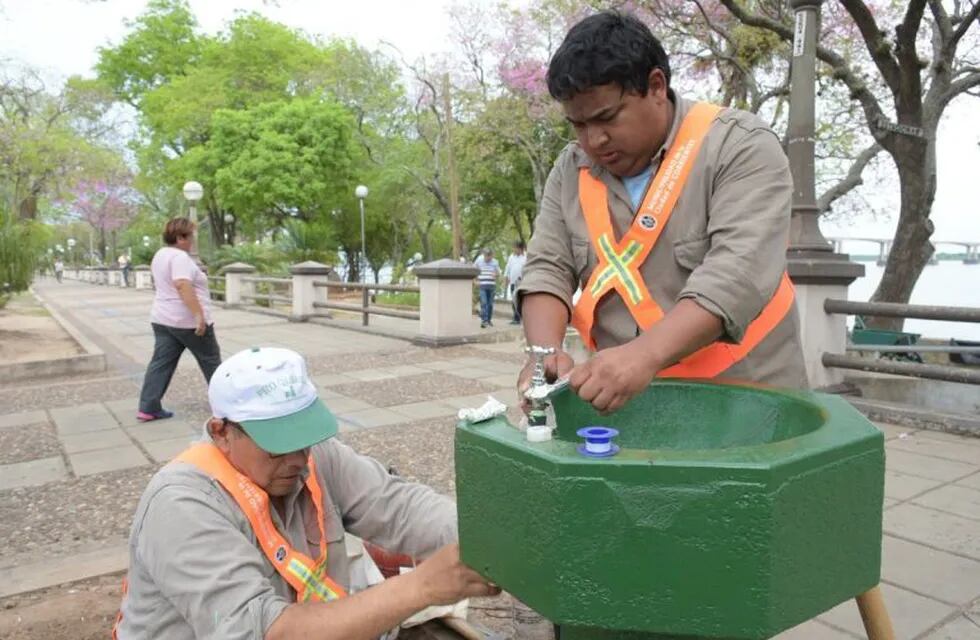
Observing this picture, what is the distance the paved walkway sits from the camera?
2896mm

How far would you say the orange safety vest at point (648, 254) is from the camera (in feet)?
4.88

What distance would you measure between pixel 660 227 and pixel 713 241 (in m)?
0.15

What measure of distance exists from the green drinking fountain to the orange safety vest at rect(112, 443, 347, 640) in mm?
807

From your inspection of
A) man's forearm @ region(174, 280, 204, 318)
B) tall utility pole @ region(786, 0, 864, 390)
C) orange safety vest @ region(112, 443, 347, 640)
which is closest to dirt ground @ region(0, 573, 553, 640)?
orange safety vest @ region(112, 443, 347, 640)

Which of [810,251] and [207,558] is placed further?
[810,251]

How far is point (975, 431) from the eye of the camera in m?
4.95

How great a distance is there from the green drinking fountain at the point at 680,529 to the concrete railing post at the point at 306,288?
12962 millimetres

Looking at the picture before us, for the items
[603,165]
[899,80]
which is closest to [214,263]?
[899,80]

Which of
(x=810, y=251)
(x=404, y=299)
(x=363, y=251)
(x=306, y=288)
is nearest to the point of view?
(x=810, y=251)

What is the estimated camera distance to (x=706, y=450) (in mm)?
924

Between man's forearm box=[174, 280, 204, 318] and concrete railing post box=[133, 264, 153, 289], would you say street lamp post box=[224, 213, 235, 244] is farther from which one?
man's forearm box=[174, 280, 204, 318]

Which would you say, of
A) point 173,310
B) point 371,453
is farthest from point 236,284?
point 371,453

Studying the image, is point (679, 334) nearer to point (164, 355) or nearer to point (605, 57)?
point (605, 57)

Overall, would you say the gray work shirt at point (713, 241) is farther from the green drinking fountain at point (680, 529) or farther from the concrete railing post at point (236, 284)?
the concrete railing post at point (236, 284)
